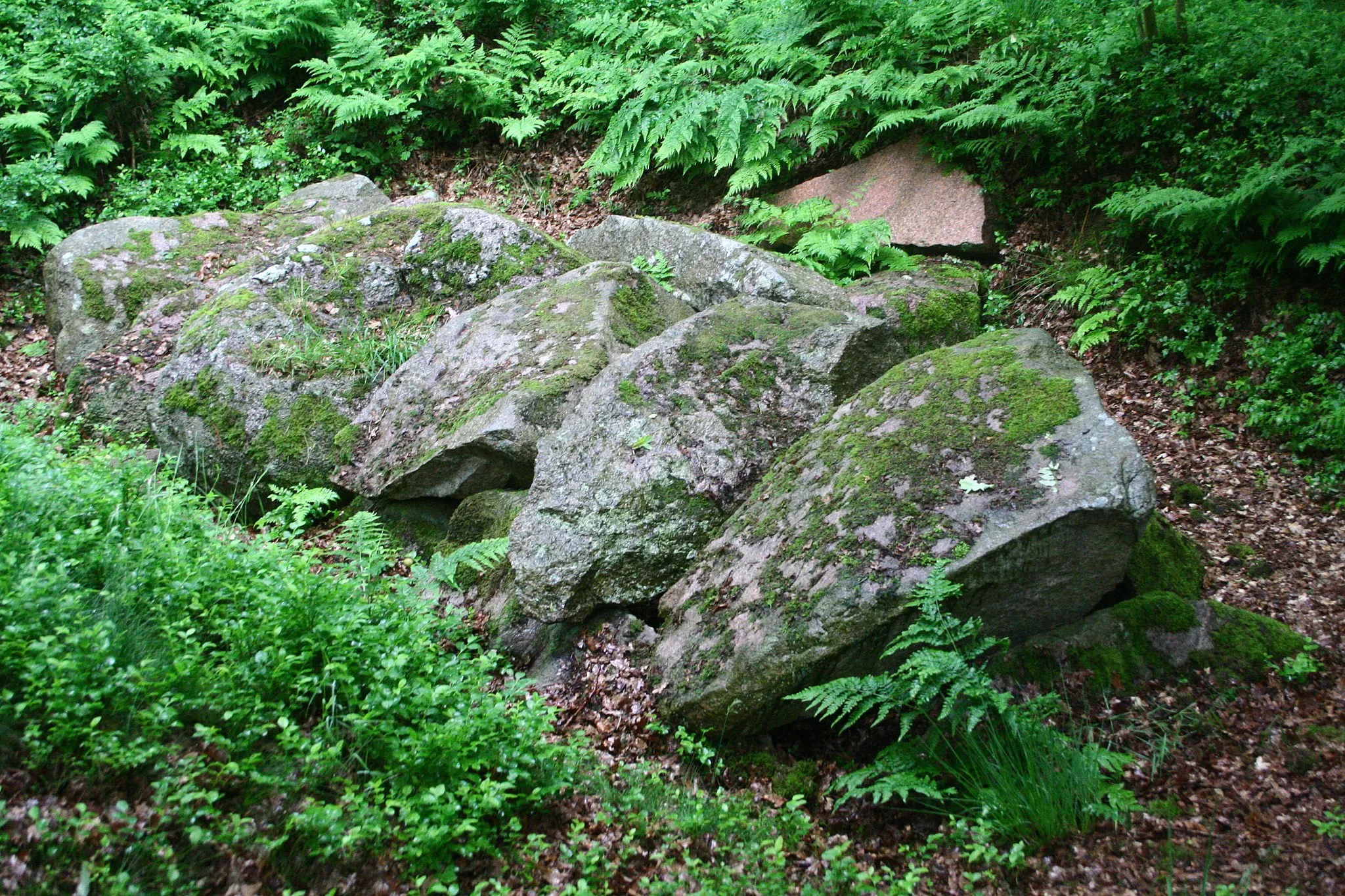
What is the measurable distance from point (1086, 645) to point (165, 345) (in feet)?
23.9

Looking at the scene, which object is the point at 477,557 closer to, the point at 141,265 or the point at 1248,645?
the point at 1248,645

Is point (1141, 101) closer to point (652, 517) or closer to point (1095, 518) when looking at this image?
point (1095, 518)

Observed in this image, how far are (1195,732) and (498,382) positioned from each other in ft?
14.4

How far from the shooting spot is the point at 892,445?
4363 mm

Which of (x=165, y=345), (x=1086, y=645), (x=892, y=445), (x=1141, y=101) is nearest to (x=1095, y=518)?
(x=1086, y=645)

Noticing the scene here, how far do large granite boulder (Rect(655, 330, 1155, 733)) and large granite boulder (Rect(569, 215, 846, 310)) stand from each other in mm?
2111

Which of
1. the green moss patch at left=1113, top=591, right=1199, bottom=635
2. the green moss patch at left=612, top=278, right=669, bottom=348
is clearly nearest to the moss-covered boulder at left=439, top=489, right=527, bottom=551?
the green moss patch at left=612, top=278, right=669, bottom=348

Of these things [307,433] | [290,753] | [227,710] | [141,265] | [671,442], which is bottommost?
[307,433]

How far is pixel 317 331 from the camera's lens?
6902 millimetres

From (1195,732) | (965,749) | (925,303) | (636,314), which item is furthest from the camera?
(636,314)

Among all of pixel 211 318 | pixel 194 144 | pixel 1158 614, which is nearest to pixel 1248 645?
pixel 1158 614

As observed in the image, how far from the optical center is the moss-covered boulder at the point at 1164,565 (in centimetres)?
443

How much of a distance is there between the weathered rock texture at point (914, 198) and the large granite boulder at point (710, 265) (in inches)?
56.2

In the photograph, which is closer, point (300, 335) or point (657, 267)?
point (300, 335)
